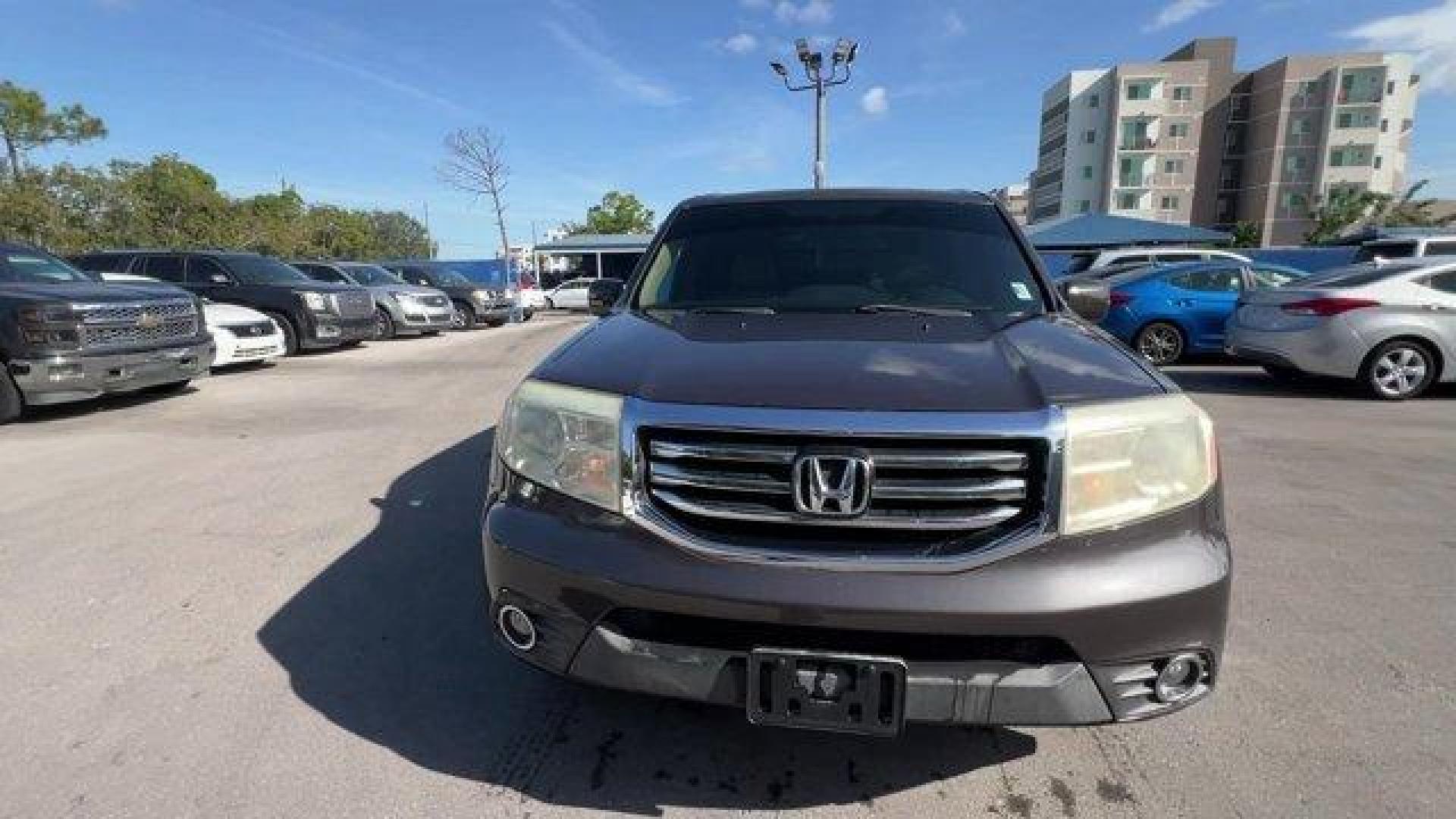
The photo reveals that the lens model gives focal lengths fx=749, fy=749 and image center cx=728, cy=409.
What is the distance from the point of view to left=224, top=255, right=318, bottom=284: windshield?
1204 cm

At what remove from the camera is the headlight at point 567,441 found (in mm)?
1852

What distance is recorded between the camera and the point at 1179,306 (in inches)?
390

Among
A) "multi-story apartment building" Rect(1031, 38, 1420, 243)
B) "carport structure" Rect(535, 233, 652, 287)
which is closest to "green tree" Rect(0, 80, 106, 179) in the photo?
"carport structure" Rect(535, 233, 652, 287)

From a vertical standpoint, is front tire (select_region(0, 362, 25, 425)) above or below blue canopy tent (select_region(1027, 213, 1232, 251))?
below

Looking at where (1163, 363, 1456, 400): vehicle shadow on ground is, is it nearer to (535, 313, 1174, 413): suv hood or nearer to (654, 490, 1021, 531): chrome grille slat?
(535, 313, 1174, 413): suv hood

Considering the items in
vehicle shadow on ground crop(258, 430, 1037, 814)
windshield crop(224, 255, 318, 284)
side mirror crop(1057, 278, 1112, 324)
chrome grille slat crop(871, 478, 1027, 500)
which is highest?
windshield crop(224, 255, 318, 284)

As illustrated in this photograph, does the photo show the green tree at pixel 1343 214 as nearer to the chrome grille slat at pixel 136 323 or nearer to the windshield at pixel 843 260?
the windshield at pixel 843 260

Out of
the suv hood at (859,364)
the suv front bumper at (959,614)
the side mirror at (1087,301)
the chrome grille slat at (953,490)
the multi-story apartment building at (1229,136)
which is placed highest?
the multi-story apartment building at (1229,136)

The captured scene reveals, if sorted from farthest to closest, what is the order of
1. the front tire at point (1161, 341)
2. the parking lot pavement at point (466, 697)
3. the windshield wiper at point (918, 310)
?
1. the front tire at point (1161, 341)
2. the windshield wiper at point (918, 310)
3. the parking lot pavement at point (466, 697)

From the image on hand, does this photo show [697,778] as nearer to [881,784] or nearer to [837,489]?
[881,784]

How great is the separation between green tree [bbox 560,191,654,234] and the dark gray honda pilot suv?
75.0 meters

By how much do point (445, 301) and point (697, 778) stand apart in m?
16.3

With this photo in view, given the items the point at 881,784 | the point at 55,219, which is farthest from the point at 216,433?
the point at 55,219

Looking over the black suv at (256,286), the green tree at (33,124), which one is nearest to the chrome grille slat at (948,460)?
the black suv at (256,286)
